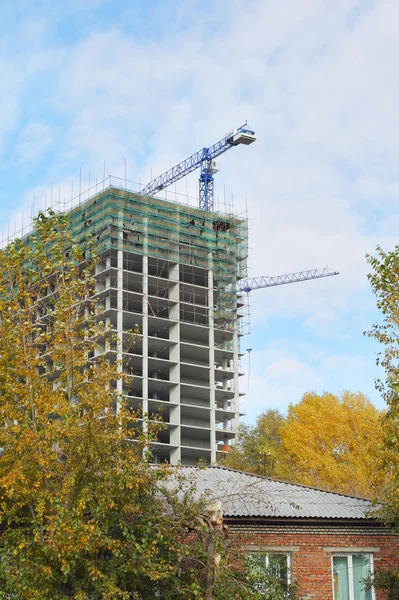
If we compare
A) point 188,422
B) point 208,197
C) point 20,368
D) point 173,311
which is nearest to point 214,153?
point 208,197

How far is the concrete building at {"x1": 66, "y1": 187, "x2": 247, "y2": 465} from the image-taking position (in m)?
87.2

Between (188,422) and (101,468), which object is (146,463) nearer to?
(101,468)

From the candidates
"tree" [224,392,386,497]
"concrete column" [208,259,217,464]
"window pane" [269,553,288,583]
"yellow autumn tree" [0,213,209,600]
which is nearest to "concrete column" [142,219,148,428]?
"concrete column" [208,259,217,464]

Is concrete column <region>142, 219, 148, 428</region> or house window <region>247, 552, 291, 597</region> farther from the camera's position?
concrete column <region>142, 219, 148, 428</region>

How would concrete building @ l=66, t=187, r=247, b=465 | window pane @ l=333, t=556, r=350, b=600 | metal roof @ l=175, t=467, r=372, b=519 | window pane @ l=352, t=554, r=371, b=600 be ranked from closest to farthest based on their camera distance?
metal roof @ l=175, t=467, r=372, b=519, window pane @ l=333, t=556, r=350, b=600, window pane @ l=352, t=554, r=371, b=600, concrete building @ l=66, t=187, r=247, b=465

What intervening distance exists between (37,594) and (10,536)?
4.71 ft

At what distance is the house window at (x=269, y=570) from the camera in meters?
17.7

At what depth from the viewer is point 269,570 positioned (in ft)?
64.7

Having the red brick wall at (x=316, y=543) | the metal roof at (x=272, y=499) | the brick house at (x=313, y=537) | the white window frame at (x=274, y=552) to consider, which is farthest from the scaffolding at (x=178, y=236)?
the white window frame at (x=274, y=552)

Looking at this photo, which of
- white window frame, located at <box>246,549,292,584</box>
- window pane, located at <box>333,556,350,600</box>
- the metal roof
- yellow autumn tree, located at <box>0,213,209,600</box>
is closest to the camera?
yellow autumn tree, located at <box>0,213,209,600</box>

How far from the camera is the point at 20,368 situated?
16.9 metres

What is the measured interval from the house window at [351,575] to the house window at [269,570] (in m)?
1.69

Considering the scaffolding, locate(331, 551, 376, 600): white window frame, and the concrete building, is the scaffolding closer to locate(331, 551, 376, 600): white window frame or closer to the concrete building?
the concrete building

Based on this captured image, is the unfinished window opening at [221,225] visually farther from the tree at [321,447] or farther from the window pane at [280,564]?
the window pane at [280,564]
